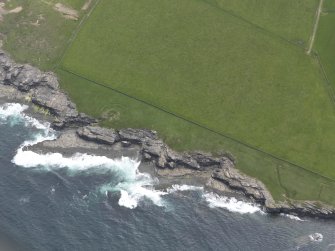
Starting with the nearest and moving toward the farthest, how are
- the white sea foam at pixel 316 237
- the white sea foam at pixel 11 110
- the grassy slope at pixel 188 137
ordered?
the white sea foam at pixel 316 237 < the grassy slope at pixel 188 137 < the white sea foam at pixel 11 110

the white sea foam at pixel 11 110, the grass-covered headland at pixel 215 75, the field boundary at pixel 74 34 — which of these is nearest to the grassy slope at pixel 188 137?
the grass-covered headland at pixel 215 75

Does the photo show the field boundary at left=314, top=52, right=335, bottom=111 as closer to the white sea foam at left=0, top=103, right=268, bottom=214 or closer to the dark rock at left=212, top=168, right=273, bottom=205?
the dark rock at left=212, top=168, right=273, bottom=205

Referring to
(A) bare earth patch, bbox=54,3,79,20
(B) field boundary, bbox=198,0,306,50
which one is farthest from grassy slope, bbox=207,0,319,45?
(A) bare earth patch, bbox=54,3,79,20

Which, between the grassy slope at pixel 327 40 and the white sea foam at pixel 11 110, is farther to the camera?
the grassy slope at pixel 327 40

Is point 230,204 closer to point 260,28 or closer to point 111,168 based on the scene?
point 111,168

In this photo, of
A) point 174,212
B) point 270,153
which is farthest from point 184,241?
point 270,153

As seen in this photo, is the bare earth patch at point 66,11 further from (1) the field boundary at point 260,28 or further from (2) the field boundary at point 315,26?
(2) the field boundary at point 315,26

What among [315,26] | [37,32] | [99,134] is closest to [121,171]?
[99,134]
